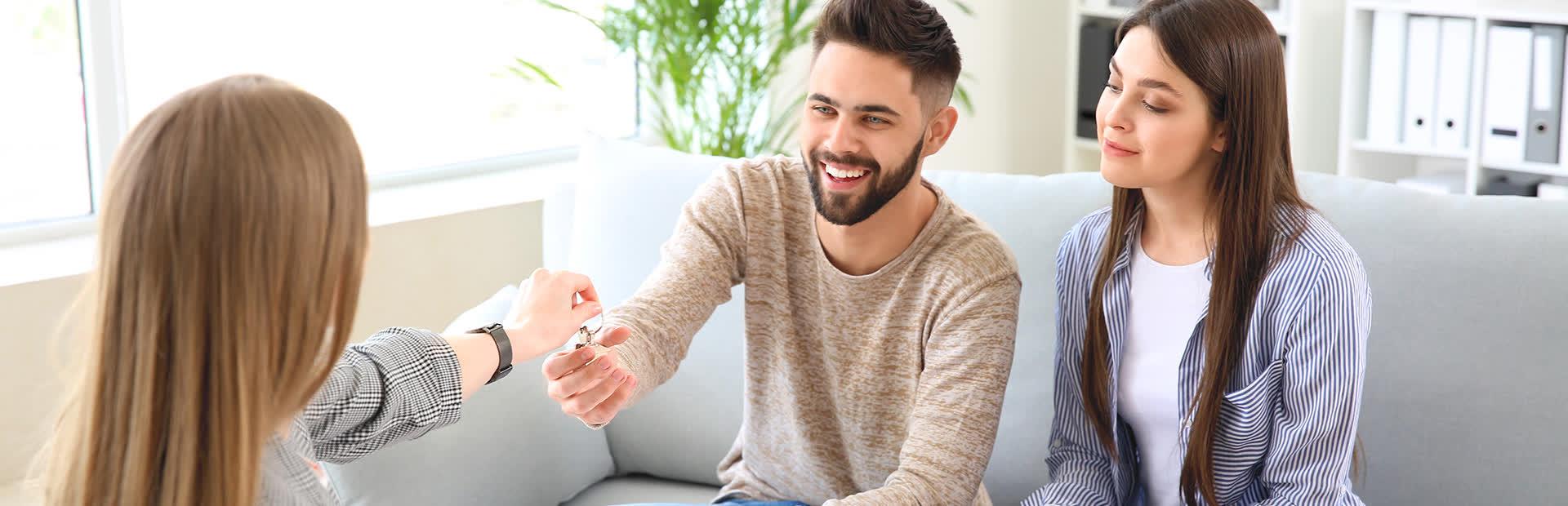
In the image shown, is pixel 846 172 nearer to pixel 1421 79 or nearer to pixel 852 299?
pixel 852 299

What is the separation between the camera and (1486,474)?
1651 mm

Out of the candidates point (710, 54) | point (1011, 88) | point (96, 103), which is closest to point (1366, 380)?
point (710, 54)

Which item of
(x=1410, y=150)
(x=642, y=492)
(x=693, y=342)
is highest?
(x=1410, y=150)

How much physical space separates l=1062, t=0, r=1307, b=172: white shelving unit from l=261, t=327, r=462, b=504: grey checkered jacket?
8.88 ft

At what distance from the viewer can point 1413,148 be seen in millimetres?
3391

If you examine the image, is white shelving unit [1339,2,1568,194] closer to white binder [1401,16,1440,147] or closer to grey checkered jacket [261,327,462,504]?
white binder [1401,16,1440,147]

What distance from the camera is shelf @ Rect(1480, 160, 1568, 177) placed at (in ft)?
10.4

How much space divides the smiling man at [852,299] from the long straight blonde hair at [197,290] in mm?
533

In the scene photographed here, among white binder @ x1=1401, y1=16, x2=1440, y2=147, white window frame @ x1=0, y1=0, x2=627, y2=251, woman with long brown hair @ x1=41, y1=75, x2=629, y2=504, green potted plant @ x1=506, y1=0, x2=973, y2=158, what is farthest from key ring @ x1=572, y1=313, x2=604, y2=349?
white binder @ x1=1401, y1=16, x2=1440, y2=147

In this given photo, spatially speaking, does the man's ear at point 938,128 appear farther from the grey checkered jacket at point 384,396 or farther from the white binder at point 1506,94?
the white binder at point 1506,94

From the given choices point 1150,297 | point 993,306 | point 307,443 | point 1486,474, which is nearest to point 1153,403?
point 1150,297

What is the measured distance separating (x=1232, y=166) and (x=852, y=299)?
1.45 feet

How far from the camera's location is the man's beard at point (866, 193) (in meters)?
1.55

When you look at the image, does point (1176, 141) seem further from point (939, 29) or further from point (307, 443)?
point (307, 443)
